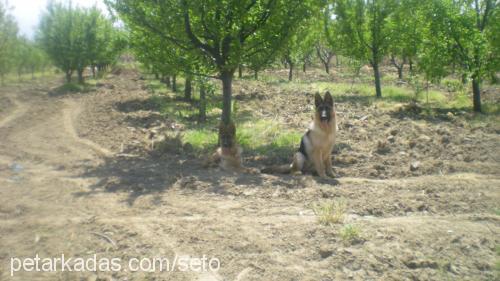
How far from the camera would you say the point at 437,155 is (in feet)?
28.1

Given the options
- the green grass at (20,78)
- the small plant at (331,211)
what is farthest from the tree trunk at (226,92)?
the green grass at (20,78)

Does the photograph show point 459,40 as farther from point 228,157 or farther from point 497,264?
point 497,264

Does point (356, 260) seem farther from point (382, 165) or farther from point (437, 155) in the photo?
point (437, 155)

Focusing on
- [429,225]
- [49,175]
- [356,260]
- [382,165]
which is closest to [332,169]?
[382,165]

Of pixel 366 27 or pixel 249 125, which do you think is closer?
pixel 249 125

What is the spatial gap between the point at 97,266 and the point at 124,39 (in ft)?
52.9

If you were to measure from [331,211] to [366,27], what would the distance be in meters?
18.9

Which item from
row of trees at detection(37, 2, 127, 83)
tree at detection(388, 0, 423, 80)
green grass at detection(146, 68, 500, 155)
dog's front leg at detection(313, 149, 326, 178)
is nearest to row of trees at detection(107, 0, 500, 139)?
green grass at detection(146, 68, 500, 155)

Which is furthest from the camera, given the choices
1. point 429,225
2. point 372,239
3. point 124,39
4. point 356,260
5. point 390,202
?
point 124,39

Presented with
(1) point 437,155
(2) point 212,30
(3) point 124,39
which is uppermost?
(3) point 124,39

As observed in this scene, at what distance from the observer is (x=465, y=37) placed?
14.8m

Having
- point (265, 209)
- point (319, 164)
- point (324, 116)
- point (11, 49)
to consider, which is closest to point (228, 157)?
point (319, 164)

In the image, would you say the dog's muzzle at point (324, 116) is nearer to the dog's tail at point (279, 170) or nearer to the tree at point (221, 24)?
the dog's tail at point (279, 170)

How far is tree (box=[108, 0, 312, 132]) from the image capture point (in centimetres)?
886
